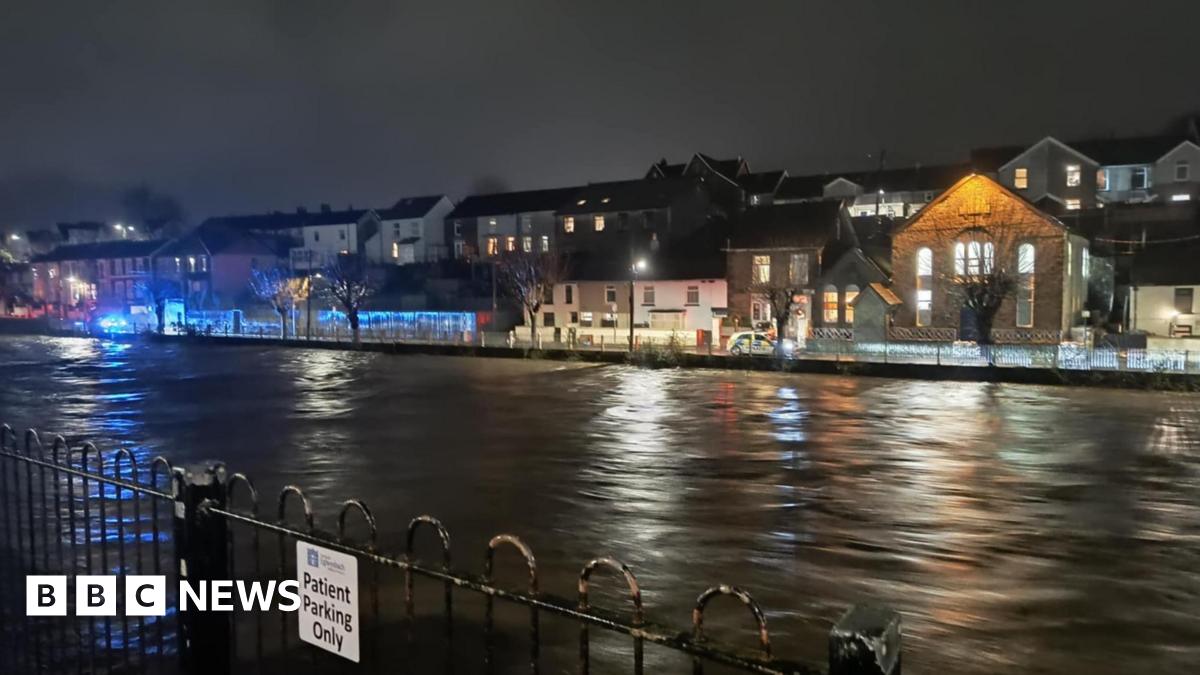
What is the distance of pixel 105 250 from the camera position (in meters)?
87.6

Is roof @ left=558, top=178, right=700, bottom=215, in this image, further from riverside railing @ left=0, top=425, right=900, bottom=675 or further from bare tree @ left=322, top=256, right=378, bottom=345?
riverside railing @ left=0, top=425, right=900, bottom=675

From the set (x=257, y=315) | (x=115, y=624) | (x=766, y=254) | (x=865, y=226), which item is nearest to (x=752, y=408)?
(x=115, y=624)

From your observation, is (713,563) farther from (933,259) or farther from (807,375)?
(933,259)

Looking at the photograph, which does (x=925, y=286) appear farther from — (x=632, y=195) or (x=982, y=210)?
(x=632, y=195)

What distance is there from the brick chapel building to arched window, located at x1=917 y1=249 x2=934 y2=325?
5 centimetres

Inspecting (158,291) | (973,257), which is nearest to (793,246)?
(973,257)

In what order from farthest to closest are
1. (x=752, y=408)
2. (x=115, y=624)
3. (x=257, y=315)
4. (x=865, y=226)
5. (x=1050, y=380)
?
(x=257, y=315) → (x=865, y=226) → (x=1050, y=380) → (x=752, y=408) → (x=115, y=624)

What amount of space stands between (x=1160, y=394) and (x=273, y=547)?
27791 millimetres

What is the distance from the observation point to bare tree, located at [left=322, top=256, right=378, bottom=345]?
56.1 meters

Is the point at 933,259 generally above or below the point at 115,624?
above

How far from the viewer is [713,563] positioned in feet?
30.5

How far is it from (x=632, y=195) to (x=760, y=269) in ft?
59.2

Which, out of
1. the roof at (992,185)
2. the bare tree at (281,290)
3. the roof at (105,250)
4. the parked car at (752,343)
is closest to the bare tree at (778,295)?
the parked car at (752,343)

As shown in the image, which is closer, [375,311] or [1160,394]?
[1160,394]
